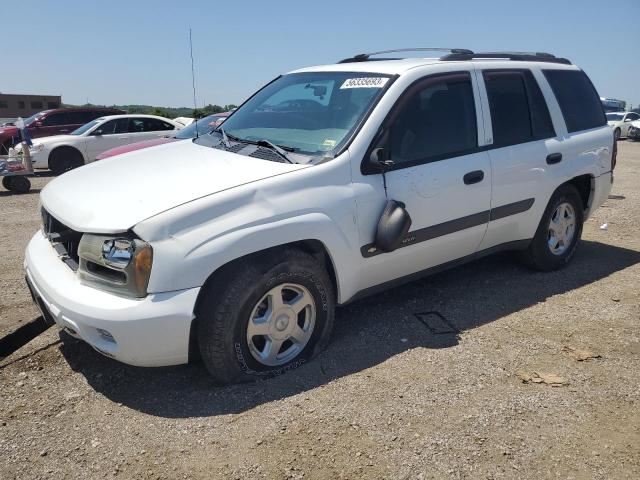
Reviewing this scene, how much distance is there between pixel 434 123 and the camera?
3.78 meters

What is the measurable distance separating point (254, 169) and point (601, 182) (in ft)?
11.9

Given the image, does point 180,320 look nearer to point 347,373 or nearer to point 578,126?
point 347,373

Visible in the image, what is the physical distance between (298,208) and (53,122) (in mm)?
15433

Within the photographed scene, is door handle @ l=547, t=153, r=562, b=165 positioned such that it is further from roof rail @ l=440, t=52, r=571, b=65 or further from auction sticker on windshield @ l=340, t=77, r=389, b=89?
auction sticker on windshield @ l=340, t=77, r=389, b=89

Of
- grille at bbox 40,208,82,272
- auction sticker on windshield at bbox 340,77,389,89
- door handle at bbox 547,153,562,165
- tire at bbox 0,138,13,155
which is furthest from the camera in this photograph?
tire at bbox 0,138,13,155

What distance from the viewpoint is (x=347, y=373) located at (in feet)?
10.7

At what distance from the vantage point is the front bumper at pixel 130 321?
8.93 feet

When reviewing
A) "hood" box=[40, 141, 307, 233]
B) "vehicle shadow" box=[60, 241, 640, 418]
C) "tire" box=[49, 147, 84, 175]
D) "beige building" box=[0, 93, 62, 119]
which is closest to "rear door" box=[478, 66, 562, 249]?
"vehicle shadow" box=[60, 241, 640, 418]

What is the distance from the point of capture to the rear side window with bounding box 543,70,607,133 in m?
4.75

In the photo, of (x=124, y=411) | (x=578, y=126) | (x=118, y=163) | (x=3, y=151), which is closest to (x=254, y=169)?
(x=118, y=163)

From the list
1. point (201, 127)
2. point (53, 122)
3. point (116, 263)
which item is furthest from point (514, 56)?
point (53, 122)

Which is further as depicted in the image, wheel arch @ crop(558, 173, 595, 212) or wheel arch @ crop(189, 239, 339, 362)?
wheel arch @ crop(558, 173, 595, 212)

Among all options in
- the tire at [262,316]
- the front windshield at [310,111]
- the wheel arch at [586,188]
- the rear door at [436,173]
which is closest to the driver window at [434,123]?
the rear door at [436,173]

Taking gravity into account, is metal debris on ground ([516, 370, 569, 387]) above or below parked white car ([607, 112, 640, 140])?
above
